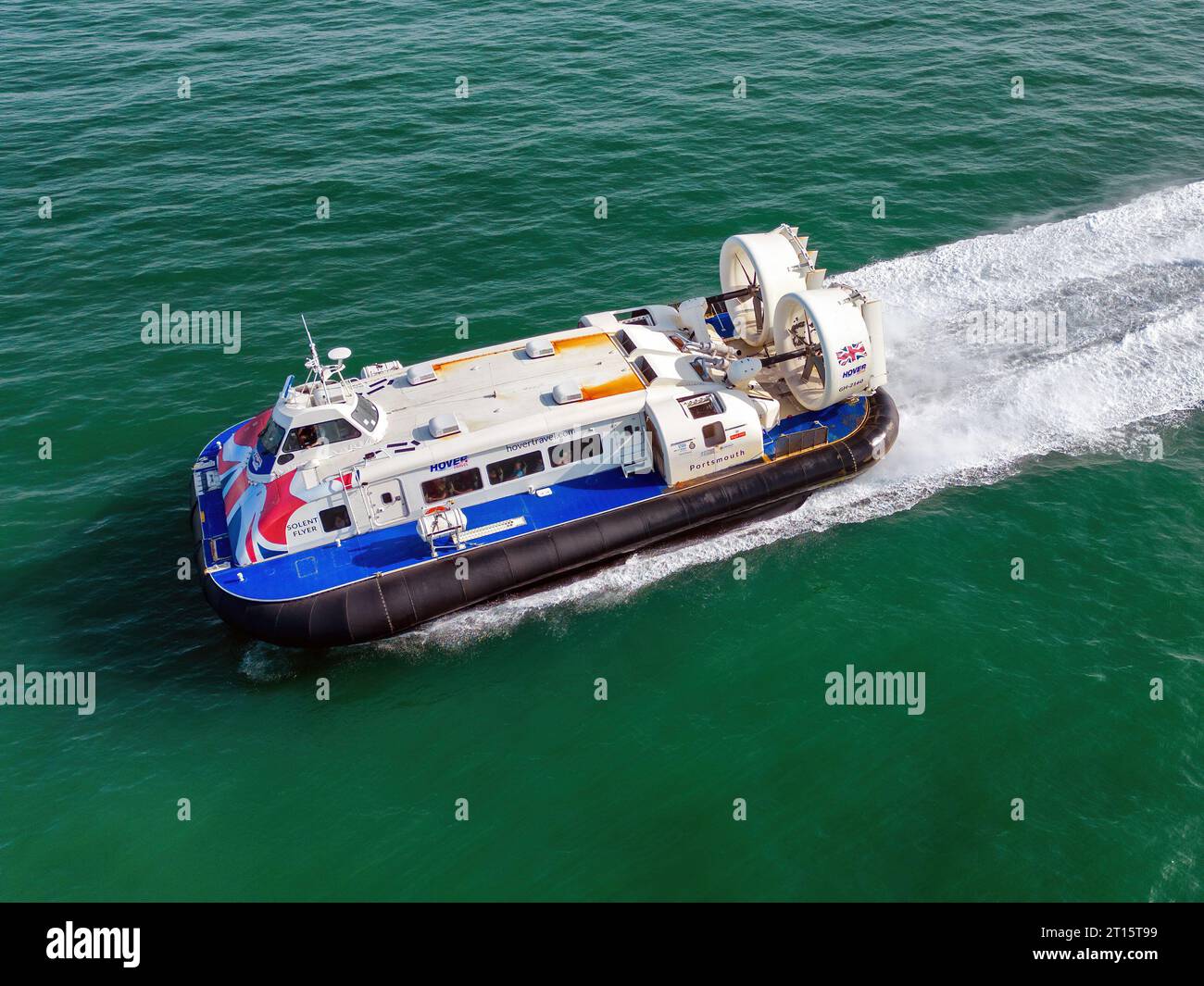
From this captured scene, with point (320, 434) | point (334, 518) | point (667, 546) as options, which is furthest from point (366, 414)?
point (667, 546)

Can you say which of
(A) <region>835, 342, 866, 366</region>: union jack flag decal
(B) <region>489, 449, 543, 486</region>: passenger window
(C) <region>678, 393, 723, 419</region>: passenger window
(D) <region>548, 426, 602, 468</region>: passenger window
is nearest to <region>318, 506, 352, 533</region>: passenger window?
(B) <region>489, 449, 543, 486</region>: passenger window

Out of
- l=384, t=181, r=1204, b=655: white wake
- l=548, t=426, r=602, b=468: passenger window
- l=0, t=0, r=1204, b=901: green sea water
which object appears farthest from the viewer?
l=384, t=181, r=1204, b=655: white wake

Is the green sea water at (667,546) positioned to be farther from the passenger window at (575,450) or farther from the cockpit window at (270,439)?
the cockpit window at (270,439)

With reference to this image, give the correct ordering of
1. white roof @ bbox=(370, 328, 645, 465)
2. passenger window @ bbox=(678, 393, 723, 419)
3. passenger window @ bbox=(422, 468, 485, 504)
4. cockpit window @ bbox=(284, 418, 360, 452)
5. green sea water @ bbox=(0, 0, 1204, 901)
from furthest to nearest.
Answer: passenger window @ bbox=(678, 393, 723, 419)
passenger window @ bbox=(422, 468, 485, 504)
white roof @ bbox=(370, 328, 645, 465)
cockpit window @ bbox=(284, 418, 360, 452)
green sea water @ bbox=(0, 0, 1204, 901)

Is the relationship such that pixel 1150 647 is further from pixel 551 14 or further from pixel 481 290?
pixel 551 14

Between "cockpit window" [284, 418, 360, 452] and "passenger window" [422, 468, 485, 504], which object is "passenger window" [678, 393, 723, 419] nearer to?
"passenger window" [422, 468, 485, 504]

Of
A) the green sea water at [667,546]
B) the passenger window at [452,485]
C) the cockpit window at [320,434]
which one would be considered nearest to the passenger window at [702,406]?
the green sea water at [667,546]

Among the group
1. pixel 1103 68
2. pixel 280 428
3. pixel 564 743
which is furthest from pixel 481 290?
pixel 1103 68
